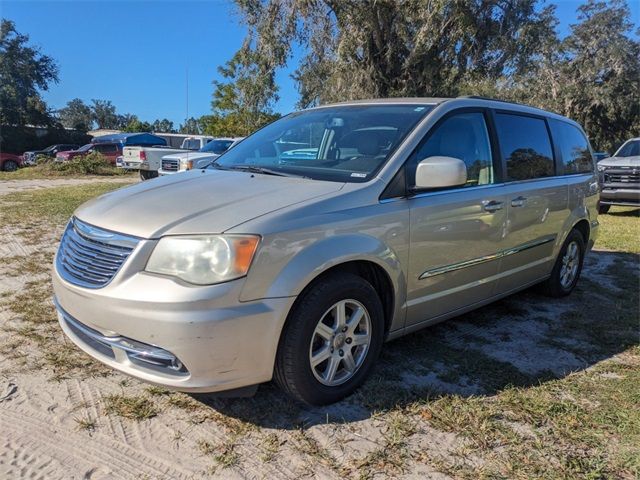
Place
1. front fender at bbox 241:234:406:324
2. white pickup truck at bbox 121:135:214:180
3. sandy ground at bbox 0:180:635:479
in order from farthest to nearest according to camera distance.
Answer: white pickup truck at bbox 121:135:214:180, front fender at bbox 241:234:406:324, sandy ground at bbox 0:180:635:479

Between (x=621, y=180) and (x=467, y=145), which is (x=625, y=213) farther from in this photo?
(x=467, y=145)

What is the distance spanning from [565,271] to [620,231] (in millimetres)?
5075

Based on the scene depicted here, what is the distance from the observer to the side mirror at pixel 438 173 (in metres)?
3.07

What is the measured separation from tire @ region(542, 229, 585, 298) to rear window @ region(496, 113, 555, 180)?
0.83 metres

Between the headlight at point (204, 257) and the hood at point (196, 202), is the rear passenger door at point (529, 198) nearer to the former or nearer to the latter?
the hood at point (196, 202)

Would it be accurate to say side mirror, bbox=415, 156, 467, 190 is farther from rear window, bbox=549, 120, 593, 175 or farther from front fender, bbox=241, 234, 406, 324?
rear window, bbox=549, 120, 593, 175

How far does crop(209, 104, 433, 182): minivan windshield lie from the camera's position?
10.7 ft

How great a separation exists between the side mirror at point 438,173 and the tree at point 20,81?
4521cm

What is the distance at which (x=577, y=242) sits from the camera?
5.19 meters

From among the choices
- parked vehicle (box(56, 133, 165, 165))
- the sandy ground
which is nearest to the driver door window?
the sandy ground

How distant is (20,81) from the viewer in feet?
138

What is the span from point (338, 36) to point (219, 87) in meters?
23.7

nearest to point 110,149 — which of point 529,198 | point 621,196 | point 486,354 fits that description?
point 621,196

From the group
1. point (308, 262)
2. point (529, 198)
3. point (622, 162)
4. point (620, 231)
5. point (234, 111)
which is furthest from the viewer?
point (234, 111)
